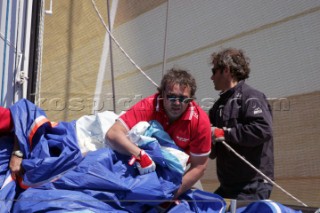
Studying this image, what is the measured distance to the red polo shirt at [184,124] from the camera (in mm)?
1724

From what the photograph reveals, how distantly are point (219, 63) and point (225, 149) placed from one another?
0.31 meters

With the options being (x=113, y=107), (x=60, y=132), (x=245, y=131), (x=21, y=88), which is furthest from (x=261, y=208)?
(x=21, y=88)

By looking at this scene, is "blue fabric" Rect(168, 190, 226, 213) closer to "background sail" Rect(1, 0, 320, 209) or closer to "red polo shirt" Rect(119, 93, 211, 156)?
"red polo shirt" Rect(119, 93, 211, 156)

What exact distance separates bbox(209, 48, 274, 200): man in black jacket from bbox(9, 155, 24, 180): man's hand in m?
0.68

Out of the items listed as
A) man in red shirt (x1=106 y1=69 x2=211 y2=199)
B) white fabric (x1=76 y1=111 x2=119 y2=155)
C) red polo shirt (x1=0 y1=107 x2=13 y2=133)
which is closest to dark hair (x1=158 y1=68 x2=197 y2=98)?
man in red shirt (x1=106 y1=69 x2=211 y2=199)

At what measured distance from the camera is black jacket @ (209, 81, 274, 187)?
1966 millimetres

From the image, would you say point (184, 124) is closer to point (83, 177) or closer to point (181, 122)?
point (181, 122)

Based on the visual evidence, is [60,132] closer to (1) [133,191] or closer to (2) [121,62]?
(1) [133,191]

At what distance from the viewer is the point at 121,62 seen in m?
2.61

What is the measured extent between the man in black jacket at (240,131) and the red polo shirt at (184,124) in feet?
0.80

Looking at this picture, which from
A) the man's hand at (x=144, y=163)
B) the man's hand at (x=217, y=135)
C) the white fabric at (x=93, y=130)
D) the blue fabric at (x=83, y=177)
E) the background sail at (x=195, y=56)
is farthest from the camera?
the background sail at (x=195, y=56)

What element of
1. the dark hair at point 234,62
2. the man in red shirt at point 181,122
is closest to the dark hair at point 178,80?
the man in red shirt at point 181,122

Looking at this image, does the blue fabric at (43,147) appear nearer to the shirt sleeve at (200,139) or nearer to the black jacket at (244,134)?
the shirt sleeve at (200,139)

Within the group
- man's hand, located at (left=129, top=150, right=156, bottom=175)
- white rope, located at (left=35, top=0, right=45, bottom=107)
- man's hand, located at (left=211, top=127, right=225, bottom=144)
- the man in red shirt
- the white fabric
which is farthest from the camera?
white rope, located at (left=35, top=0, right=45, bottom=107)
